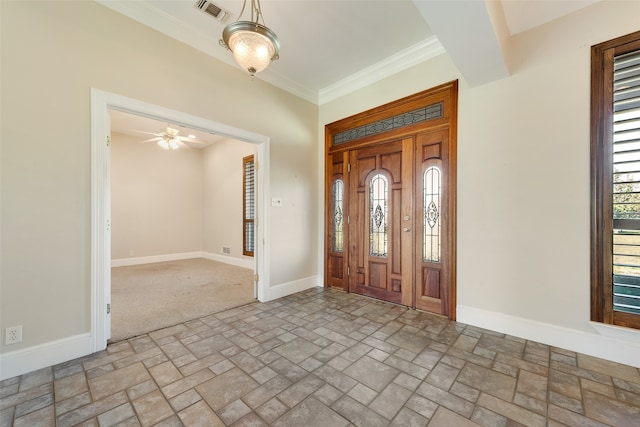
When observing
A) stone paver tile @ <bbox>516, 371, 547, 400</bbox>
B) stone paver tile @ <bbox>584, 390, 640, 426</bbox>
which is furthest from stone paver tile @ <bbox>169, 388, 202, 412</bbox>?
stone paver tile @ <bbox>584, 390, 640, 426</bbox>

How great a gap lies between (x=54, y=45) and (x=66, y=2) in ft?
1.35

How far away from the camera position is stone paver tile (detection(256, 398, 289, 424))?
1511mm

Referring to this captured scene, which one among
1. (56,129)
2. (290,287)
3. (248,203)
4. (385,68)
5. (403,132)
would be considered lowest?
(290,287)

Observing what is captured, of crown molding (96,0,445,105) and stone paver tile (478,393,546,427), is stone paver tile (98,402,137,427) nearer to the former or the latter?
stone paver tile (478,393,546,427)

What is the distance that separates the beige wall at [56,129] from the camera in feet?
6.29

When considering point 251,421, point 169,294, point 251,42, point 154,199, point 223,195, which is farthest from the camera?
point 223,195

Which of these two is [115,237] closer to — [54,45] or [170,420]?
[54,45]

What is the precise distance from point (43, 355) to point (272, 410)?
1987mm

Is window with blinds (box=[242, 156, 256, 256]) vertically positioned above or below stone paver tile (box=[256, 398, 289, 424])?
above

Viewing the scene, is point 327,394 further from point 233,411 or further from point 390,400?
point 233,411

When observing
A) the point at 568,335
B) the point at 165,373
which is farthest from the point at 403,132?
the point at 165,373

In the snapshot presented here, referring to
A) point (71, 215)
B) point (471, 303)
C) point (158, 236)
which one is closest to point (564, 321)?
point (471, 303)

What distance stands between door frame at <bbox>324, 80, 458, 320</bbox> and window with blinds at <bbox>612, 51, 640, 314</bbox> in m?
1.23

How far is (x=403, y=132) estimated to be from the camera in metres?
3.35
